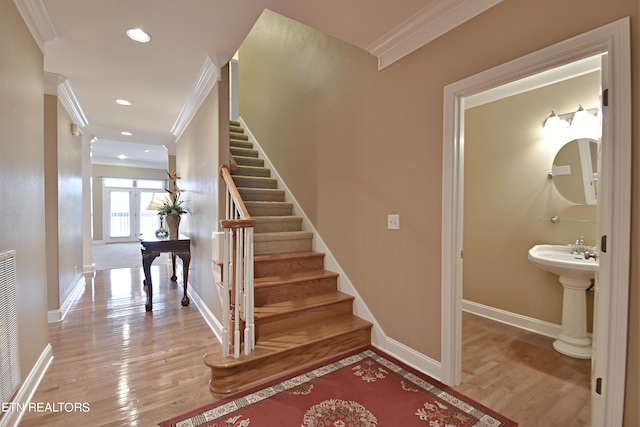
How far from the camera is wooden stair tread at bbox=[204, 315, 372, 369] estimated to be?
1.93 m

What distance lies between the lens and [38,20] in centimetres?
195

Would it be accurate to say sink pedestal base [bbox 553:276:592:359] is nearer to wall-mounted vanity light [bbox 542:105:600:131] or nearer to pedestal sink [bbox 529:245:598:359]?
pedestal sink [bbox 529:245:598:359]

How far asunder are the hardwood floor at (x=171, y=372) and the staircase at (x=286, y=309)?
288mm

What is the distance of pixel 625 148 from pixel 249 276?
209cm

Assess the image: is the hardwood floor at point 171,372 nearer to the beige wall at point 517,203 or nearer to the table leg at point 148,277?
the table leg at point 148,277

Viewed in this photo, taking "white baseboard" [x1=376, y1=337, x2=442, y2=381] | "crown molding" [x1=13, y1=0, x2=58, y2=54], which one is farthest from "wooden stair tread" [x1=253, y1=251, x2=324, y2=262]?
"crown molding" [x1=13, y1=0, x2=58, y2=54]

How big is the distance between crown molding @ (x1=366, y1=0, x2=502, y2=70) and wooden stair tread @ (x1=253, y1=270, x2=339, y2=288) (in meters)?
1.93

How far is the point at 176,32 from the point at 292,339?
8.21 ft

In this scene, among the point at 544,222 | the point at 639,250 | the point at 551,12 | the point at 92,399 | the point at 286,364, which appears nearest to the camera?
the point at 639,250

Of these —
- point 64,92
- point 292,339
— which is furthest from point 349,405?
point 64,92

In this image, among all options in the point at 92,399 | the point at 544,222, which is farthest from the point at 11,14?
the point at 544,222

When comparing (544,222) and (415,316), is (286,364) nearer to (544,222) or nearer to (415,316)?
(415,316)

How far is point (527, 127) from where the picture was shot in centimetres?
294

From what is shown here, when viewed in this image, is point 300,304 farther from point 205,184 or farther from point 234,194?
point 205,184
